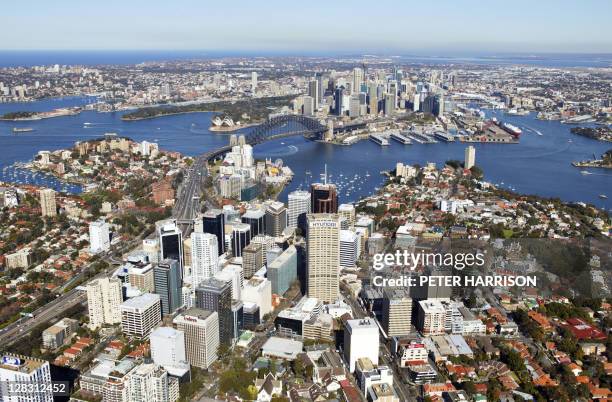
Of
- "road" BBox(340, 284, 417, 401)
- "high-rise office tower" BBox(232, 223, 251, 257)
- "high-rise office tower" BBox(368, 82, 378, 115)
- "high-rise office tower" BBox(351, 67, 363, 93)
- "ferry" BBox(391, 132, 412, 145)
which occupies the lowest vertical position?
"road" BBox(340, 284, 417, 401)

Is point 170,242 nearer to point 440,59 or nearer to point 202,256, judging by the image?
point 202,256

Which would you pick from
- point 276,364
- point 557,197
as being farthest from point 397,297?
point 557,197

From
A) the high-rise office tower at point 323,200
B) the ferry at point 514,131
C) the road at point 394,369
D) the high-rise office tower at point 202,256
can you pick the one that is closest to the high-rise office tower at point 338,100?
the ferry at point 514,131

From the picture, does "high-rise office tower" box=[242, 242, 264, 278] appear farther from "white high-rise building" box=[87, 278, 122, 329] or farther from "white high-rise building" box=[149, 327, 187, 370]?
"white high-rise building" box=[149, 327, 187, 370]

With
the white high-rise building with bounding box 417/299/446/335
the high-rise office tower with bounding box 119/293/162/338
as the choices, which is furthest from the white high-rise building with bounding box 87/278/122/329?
the white high-rise building with bounding box 417/299/446/335

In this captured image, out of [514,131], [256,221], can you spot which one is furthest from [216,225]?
[514,131]

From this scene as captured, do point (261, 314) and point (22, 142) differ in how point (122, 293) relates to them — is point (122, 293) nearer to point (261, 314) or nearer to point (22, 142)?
point (261, 314)
